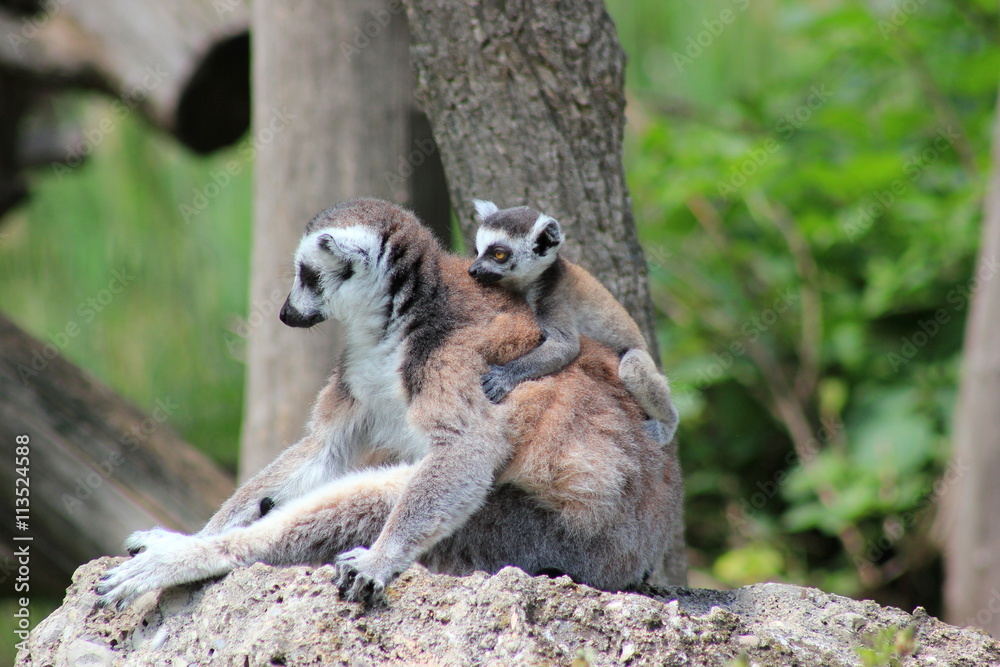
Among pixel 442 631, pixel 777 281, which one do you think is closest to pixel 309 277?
pixel 442 631

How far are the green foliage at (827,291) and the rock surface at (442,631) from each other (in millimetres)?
3385

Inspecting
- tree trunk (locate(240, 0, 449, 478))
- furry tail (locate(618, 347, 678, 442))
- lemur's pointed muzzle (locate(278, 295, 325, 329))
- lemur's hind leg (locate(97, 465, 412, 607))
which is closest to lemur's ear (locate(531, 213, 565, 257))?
furry tail (locate(618, 347, 678, 442))

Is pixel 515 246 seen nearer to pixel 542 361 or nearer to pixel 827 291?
pixel 542 361

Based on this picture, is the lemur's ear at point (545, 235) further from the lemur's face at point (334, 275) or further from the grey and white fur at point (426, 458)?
the lemur's face at point (334, 275)

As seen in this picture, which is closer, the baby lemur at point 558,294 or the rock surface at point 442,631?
the rock surface at point 442,631

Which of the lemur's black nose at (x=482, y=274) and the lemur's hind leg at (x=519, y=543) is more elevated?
the lemur's black nose at (x=482, y=274)

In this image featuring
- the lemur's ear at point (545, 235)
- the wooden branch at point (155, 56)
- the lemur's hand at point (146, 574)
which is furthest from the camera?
the wooden branch at point (155, 56)

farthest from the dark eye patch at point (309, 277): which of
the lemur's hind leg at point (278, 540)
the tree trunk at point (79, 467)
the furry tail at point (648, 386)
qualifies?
the tree trunk at point (79, 467)

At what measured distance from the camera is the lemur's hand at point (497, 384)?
9.80 feet

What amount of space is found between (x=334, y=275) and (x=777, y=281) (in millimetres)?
4486

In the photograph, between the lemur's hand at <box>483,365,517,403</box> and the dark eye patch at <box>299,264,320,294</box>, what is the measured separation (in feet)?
2.18

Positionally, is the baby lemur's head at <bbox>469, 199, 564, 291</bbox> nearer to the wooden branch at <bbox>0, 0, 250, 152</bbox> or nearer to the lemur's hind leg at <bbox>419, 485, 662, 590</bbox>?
the lemur's hind leg at <bbox>419, 485, 662, 590</bbox>

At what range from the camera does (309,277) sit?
10.5 ft

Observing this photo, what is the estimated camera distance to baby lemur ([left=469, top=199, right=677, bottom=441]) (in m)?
3.29
